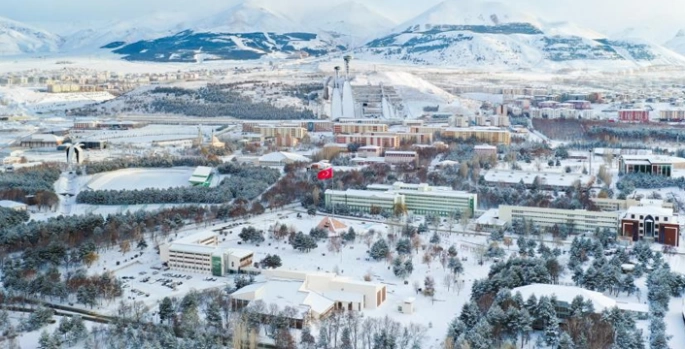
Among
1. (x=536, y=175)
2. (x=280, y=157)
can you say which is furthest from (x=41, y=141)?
(x=536, y=175)

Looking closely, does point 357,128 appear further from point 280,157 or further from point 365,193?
point 365,193

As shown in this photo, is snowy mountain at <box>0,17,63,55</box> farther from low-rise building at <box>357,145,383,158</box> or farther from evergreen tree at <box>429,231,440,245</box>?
evergreen tree at <box>429,231,440,245</box>

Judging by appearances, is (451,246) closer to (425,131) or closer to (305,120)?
(425,131)

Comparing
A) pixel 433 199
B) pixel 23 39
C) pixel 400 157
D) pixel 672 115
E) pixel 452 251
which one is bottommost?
pixel 452 251

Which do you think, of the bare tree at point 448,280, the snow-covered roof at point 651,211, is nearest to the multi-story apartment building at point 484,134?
the snow-covered roof at point 651,211

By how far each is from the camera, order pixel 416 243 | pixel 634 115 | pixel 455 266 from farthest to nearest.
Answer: pixel 634 115 < pixel 416 243 < pixel 455 266

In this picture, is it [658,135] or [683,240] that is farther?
[658,135]

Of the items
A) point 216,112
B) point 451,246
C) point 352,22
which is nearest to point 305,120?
point 216,112

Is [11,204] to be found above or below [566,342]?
above

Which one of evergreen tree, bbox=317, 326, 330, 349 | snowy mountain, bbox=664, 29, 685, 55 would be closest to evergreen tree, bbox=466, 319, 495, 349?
evergreen tree, bbox=317, 326, 330, 349
